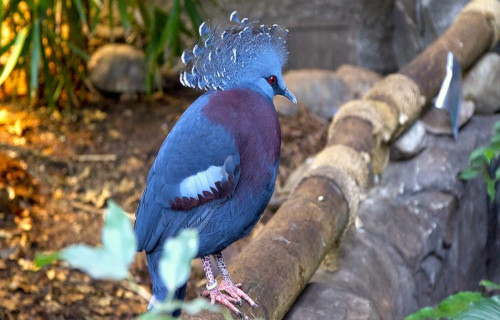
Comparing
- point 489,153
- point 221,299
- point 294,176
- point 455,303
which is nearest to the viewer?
point 221,299

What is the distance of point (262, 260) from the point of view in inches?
73.3

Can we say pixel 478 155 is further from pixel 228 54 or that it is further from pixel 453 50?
pixel 228 54

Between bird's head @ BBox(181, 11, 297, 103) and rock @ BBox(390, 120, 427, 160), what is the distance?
1.71 m

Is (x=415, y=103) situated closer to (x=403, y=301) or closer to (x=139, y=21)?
(x=403, y=301)

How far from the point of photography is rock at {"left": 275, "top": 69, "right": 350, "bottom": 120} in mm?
4355

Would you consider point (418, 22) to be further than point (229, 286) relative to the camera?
Yes

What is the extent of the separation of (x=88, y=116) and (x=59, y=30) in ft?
2.04

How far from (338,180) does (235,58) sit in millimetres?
1012

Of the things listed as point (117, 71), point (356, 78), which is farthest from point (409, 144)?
point (117, 71)

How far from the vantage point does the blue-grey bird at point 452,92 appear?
303 centimetres

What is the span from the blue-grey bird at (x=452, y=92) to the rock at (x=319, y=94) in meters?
1.25

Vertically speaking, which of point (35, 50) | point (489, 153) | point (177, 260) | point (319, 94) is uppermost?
point (177, 260)

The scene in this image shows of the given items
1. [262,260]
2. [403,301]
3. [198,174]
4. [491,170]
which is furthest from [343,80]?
[198,174]

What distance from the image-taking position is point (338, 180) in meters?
2.38
